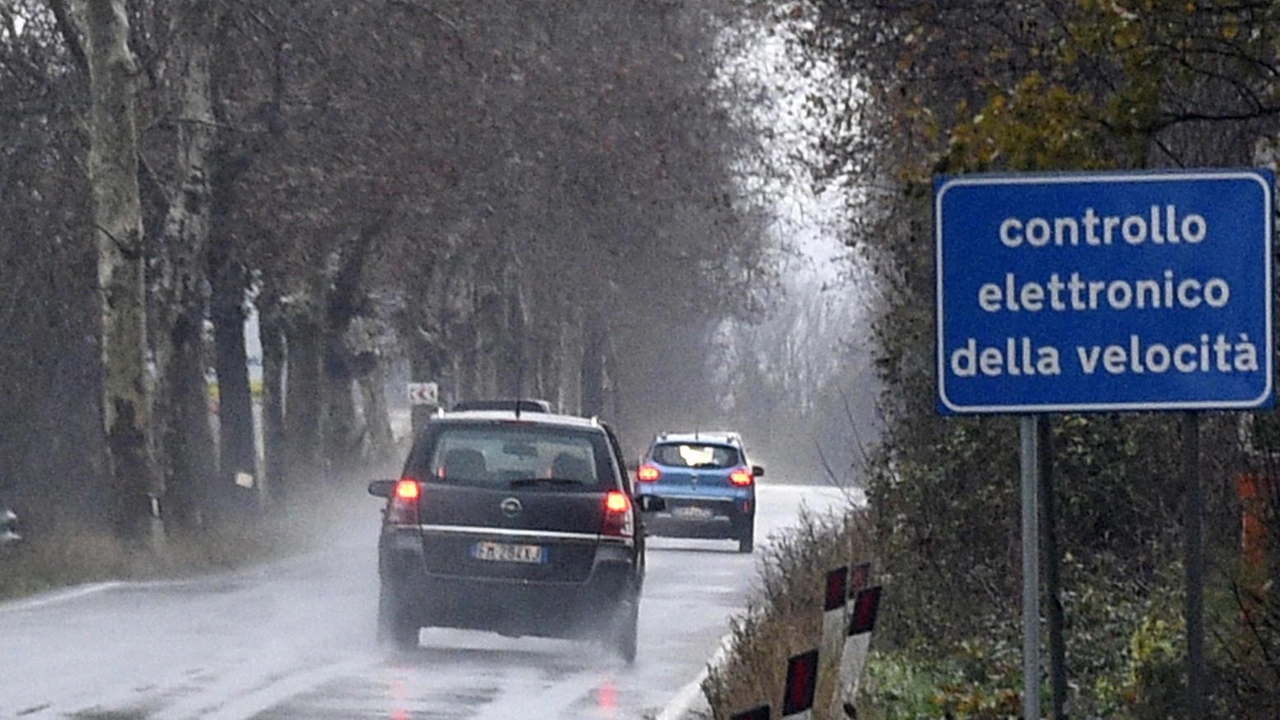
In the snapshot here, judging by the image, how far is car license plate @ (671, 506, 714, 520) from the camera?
37344 millimetres

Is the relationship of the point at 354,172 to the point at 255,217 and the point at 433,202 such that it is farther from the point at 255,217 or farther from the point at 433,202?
the point at 433,202

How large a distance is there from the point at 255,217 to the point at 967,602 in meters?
22.5

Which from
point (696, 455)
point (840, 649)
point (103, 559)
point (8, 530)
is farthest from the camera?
point (696, 455)

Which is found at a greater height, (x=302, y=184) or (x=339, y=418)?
(x=302, y=184)

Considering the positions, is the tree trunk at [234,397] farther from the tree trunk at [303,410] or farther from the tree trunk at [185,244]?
the tree trunk at [185,244]

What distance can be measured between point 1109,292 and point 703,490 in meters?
30.2

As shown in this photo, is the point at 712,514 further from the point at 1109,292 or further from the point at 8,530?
the point at 1109,292

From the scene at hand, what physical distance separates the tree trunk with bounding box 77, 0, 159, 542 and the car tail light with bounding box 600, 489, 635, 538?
13268 millimetres

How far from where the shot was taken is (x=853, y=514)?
20281 mm

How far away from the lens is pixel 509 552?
61.4 ft

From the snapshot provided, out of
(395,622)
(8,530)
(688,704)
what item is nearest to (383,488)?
(395,622)

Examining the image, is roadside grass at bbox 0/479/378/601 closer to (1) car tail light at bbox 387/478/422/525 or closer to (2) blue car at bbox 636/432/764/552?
(2) blue car at bbox 636/432/764/552

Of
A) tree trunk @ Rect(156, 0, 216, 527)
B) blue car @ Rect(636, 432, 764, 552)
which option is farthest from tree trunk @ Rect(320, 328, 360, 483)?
blue car @ Rect(636, 432, 764, 552)

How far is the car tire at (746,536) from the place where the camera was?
122 ft
